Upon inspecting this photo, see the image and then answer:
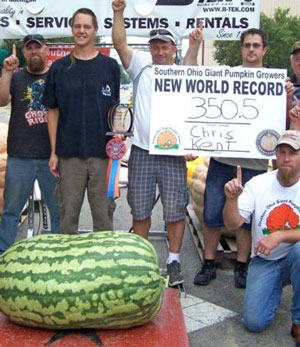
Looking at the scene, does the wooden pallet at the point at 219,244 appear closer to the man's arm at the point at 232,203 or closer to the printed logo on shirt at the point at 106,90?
the man's arm at the point at 232,203

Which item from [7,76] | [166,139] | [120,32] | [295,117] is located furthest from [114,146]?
[295,117]

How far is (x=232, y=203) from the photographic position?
143 inches

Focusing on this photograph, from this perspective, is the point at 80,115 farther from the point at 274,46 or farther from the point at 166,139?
the point at 274,46

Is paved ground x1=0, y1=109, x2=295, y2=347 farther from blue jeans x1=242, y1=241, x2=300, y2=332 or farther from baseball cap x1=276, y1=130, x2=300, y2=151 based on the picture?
baseball cap x1=276, y1=130, x2=300, y2=151

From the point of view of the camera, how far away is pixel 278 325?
13.1ft

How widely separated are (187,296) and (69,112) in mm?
1790

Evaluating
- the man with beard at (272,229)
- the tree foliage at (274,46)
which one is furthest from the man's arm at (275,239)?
the tree foliage at (274,46)

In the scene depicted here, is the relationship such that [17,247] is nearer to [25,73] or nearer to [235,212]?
[235,212]

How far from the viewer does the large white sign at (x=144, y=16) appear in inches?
208

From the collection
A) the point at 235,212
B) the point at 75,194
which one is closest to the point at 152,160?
the point at 75,194

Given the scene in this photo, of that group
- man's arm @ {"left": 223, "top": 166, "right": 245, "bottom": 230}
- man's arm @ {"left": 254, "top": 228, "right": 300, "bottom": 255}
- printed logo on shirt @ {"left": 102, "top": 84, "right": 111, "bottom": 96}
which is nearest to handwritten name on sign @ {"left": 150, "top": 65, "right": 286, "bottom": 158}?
printed logo on shirt @ {"left": 102, "top": 84, "right": 111, "bottom": 96}

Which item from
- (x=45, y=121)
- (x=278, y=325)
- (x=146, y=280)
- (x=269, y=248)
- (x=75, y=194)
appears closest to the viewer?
(x=146, y=280)

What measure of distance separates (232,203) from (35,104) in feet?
6.63

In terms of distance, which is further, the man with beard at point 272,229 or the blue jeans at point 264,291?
the blue jeans at point 264,291
